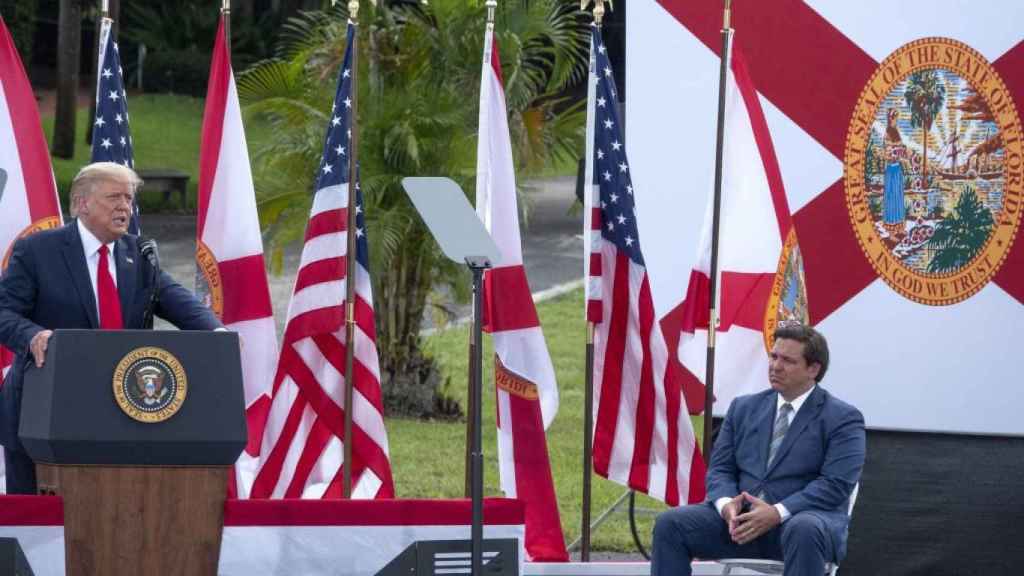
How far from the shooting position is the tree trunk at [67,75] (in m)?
20.4

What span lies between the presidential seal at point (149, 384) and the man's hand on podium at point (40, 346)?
0.96 feet

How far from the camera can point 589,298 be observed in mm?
7297

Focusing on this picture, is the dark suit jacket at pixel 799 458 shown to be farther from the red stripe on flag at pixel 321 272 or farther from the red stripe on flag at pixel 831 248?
the red stripe on flag at pixel 321 272

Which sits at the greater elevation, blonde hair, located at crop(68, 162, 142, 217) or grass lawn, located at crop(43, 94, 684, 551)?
blonde hair, located at crop(68, 162, 142, 217)

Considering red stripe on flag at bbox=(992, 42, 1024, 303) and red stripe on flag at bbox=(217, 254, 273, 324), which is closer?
red stripe on flag at bbox=(217, 254, 273, 324)

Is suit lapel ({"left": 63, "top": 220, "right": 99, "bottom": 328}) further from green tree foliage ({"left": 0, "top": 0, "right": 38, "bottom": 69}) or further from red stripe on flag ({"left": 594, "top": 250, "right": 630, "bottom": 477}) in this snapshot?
green tree foliage ({"left": 0, "top": 0, "right": 38, "bottom": 69})

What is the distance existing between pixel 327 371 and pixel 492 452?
4359 millimetres

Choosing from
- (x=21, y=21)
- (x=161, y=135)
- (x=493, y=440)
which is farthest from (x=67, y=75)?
Result: (x=493, y=440)

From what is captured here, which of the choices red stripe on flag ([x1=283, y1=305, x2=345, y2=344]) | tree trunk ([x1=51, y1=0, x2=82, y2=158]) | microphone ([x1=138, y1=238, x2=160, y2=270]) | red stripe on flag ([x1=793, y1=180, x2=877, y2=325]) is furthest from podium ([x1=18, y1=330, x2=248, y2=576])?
tree trunk ([x1=51, y1=0, x2=82, y2=158])

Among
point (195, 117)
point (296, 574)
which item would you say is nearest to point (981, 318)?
point (296, 574)

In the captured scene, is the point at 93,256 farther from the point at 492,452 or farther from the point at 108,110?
the point at 492,452

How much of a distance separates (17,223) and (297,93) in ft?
15.5

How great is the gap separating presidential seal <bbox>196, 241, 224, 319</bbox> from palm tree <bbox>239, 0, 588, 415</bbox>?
4.05 meters

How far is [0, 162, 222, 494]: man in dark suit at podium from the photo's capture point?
579 cm
